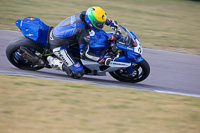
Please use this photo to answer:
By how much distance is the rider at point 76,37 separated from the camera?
227 inches

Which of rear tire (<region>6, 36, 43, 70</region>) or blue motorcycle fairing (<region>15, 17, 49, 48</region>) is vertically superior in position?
blue motorcycle fairing (<region>15, 17, 49, 48</region>)

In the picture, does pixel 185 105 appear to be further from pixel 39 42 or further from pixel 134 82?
pixel 39 42

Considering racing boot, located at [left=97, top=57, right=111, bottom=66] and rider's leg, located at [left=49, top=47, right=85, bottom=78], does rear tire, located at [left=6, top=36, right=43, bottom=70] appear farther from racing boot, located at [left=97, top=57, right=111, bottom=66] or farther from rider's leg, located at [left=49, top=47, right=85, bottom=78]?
racing boot, located at [left=97, top=57, right=111, bottom=66]

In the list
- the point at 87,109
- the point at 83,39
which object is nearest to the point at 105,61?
the point at 83,39

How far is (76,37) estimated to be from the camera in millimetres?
5926

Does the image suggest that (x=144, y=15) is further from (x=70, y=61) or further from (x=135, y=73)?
(x=70, y=61)

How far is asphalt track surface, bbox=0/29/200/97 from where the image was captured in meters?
6.45

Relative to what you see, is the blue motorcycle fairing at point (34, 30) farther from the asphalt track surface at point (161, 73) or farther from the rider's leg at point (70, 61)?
the asphalt track surface at point (161, 73)

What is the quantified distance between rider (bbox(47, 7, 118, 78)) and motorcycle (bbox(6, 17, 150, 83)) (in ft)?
0.48

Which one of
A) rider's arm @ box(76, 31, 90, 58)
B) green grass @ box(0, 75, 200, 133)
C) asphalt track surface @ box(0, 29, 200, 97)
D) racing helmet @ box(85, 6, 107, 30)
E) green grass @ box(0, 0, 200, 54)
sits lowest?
green grass @ box(0, 75, 200, 133)

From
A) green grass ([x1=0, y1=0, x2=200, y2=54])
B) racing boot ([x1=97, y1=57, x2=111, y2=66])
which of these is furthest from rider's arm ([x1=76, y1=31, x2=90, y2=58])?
green grass ([x1=0, y1=0, x2=200, y2=54])

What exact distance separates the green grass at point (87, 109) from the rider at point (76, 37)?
589mm

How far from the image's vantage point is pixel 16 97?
480 cm

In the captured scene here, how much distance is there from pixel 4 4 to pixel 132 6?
7.10 metres
